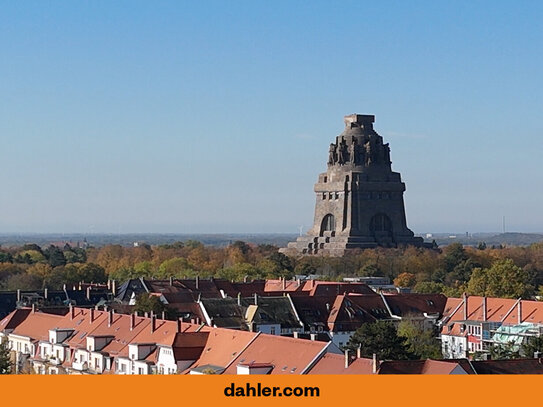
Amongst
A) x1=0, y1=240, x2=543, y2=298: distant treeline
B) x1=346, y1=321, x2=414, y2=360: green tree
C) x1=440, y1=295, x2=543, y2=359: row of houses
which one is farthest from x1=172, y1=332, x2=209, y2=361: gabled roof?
x1=0, y1=240, x2=543, y2=298: distant treeline

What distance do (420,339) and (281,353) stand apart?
25697mm

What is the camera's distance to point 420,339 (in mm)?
78125

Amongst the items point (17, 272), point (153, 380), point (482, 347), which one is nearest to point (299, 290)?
point (482, 347)

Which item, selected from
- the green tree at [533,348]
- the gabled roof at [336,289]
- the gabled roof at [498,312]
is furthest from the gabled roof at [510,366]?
the gabled roof at [336,289]

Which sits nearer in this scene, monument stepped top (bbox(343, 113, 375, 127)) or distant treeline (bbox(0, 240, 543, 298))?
distant treeline (bbox(0, 240, 543, 298))

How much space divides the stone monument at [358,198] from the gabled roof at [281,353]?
4367 inches

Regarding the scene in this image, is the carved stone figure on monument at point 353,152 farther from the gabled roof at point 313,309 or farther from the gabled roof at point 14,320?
the gabled roof at point 14,320

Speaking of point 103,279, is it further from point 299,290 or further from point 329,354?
point 329,354

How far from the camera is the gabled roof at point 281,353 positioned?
171 ft

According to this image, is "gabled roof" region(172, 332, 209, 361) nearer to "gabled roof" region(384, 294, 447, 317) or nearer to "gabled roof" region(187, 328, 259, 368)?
"gabled roof" region(187, 328, 259, 368)

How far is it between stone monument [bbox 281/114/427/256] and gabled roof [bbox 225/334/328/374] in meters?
111

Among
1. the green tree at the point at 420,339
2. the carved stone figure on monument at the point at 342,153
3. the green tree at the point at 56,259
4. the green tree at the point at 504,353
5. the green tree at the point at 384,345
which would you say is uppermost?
the carved stone figure on monument at the point at 342,153

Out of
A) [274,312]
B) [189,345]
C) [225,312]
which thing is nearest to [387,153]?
[274,312]

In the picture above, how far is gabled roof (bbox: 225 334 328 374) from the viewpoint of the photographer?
52.0 meters
